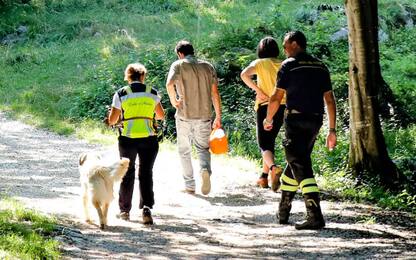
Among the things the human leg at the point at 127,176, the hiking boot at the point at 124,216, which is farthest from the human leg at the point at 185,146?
the hiking boot at the point at 124,216

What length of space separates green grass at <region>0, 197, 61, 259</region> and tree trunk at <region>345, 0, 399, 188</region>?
4.59 m

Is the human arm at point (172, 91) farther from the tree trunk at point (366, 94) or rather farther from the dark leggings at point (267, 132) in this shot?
the tree trunk at point (366, 94)

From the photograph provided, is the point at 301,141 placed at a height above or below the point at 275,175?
above

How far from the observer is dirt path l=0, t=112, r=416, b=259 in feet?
22.8

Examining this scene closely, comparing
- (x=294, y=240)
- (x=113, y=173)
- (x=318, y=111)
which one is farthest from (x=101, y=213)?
(x=318, y=111)

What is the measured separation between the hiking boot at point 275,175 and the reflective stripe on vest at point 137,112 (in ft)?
6.81

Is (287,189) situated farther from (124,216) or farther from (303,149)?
(124,216)

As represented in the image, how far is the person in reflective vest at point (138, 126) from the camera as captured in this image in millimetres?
8008

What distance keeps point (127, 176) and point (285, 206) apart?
1838 millimetres

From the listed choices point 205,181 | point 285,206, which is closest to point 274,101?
point 285,206

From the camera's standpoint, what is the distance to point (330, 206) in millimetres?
9188

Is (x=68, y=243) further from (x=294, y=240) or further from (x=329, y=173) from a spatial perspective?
(x=329, y=173)

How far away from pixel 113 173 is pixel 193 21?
769 inches

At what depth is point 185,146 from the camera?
9719mm
